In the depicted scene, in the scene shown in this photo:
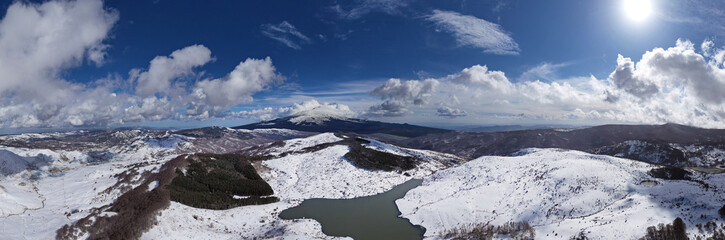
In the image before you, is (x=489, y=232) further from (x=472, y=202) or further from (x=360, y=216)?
(x=360, y=216)

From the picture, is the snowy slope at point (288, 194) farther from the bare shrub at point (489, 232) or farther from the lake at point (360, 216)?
the bare shrub at point (489, 232)

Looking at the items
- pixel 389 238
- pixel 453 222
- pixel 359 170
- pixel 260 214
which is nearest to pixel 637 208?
pixel 453 222

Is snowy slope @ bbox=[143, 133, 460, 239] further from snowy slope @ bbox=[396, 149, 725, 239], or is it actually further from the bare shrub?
the bare shrub

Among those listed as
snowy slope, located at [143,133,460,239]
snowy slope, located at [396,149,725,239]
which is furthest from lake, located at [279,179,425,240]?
snowy slope, located at [396,149,725,239]

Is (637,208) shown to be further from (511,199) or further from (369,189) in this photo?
(369,189)

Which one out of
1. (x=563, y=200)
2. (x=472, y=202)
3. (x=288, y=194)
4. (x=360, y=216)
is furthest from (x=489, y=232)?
(x=288, y=194)

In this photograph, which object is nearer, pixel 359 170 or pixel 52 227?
pixel 52 227
